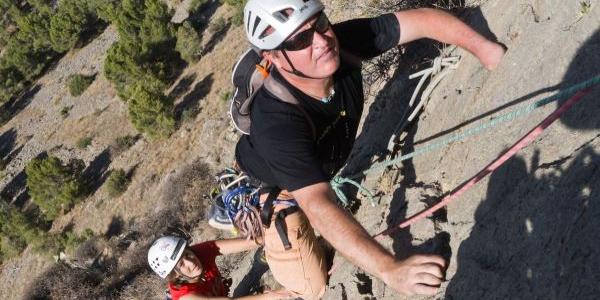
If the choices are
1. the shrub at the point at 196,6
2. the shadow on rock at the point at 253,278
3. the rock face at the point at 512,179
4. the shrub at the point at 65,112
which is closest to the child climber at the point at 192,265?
the shadow on rock at the point at 253,278

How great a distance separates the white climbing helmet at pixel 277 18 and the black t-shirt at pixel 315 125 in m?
0.24

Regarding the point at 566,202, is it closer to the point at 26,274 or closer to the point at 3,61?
the point at 26,274

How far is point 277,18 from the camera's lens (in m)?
2.85

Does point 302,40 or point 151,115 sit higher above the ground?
point 302,40

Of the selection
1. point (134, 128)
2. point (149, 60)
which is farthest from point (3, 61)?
point (134, 128)

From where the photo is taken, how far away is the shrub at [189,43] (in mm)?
27406

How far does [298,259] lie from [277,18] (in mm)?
1947

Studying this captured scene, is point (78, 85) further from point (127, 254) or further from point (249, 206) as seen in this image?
point (249, 206)

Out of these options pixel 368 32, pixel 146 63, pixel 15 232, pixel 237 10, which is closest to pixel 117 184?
pixel 15 232

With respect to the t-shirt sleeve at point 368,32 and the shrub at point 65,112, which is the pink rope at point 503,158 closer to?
the t-shirt sleeve at point 368,32

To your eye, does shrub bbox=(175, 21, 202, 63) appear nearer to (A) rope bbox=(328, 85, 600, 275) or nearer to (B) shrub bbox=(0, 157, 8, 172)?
(B) shrub bbox=(0, 157, 8, 172)

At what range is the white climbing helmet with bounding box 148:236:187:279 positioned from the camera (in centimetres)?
511

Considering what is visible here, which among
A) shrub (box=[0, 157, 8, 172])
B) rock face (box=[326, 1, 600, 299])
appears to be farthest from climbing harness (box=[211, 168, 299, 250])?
shrub (box=[0, 157, 8, 172])

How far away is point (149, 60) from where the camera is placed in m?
28.7
